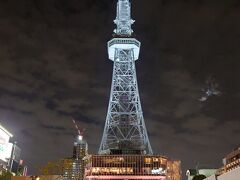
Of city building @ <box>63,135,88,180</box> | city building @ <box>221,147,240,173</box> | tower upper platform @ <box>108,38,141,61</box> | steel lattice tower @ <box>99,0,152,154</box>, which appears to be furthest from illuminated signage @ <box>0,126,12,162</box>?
city building @ <box>63,135,88,180</box>

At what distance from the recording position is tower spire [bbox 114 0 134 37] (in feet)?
323

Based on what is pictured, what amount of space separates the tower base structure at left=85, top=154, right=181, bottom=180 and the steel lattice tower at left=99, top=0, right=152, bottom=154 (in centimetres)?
220

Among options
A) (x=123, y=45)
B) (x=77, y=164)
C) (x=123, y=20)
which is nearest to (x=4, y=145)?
(x=123, y=45)

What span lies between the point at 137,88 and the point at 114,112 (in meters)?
9.12

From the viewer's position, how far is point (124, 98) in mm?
93250

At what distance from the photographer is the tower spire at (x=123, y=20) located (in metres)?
98.4

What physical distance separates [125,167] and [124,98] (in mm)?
18138

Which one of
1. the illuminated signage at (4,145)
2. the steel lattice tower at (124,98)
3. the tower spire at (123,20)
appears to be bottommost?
the illuminated signage at (4,145)

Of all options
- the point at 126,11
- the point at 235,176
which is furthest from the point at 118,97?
the point at 235,176

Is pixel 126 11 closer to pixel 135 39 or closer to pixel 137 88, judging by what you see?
pixel 135 39

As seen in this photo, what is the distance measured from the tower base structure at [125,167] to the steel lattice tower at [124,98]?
220 cm

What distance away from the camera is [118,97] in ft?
305

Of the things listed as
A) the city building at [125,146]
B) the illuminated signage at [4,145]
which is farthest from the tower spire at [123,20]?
the illuminated signage at [4,145]

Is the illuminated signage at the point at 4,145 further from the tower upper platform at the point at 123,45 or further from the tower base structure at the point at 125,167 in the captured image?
the tower upper platform at the point at 123,45
